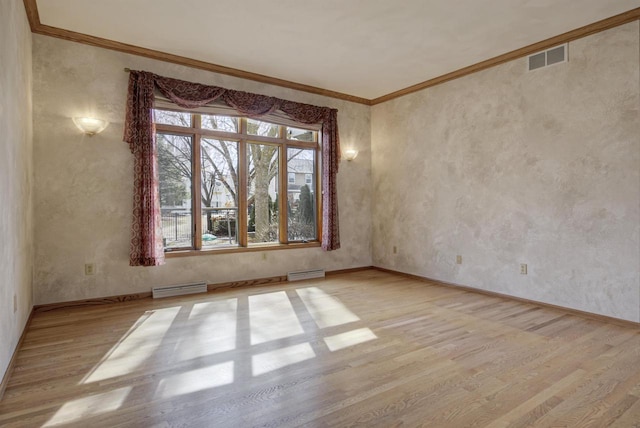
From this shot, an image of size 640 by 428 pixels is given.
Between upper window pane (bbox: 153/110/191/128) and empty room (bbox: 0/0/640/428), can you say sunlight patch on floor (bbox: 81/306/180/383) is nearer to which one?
empty room (bbox: 0/0/640/428)

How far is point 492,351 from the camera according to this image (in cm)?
277

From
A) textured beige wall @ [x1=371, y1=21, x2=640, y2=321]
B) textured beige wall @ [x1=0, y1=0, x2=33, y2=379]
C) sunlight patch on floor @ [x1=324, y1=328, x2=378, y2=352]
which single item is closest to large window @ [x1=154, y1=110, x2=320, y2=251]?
textured beige wall @ [x1=0, y1=0, x2=33, y2=379]

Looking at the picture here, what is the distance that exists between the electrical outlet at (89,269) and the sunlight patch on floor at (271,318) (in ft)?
5.78

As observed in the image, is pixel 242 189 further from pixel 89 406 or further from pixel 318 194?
pixel 89 406

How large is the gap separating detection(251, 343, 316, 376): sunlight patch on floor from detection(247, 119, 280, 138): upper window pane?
3284 millimetres

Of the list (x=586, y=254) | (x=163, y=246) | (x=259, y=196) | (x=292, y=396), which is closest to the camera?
(x=292, y=396)

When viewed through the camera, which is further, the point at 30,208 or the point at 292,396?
the point at 30,208

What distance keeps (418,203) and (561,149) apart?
2.01 metres

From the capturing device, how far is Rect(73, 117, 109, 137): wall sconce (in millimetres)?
3808

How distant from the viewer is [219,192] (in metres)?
4.88

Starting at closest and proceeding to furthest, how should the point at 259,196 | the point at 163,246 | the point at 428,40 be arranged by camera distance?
the point at 428,40 → the point at 163,246 → the point at 259,196

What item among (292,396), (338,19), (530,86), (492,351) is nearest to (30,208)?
(292,396)

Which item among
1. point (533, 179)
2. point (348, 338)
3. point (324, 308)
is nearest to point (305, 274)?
point (324, 308)

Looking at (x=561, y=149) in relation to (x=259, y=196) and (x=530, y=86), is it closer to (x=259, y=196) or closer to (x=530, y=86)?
(x=530, y=86)
